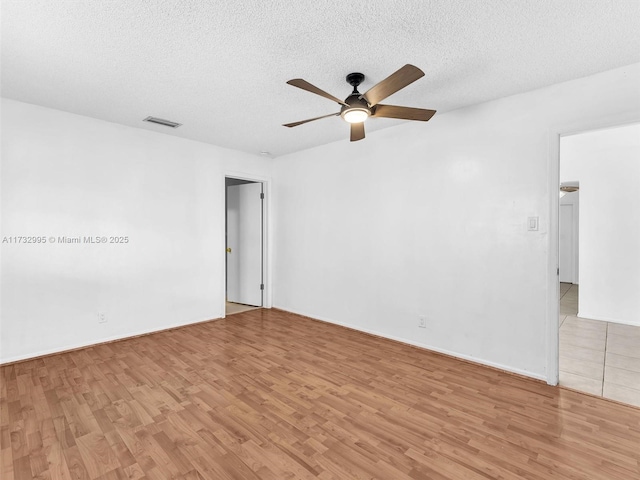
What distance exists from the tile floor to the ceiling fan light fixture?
277cm

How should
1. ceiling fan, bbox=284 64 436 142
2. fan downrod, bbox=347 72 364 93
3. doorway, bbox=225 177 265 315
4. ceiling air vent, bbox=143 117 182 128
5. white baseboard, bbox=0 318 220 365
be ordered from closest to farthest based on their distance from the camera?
ceiling fan, bbox=284 64 436 142
fan downrod, bbox=347 72 364 93
white baseboard, bbox=0 318 220 365
ceiling air vent, bbox=143 117 182 128
doorway, bbox=225 177 265 315

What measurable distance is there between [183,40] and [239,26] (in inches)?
16.9

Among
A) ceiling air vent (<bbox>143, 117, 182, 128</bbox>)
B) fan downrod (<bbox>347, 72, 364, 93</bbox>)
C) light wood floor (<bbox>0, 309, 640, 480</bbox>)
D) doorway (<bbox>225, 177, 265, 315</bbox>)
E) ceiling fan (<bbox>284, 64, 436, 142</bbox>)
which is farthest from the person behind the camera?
doorway (<bbox>225, 177, 265, 315</bbox>)

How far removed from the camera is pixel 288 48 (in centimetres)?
222

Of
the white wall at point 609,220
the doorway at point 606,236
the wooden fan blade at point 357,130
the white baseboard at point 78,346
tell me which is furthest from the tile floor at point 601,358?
the white baseboard at point 78,346

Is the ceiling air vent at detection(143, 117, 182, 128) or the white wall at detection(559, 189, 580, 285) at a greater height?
the ceiling air vent at detection(143, 117, 182, 128)

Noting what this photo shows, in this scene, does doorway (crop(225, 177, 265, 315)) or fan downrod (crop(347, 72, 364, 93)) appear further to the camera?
doorway (crop(225, 177, 265, 315))

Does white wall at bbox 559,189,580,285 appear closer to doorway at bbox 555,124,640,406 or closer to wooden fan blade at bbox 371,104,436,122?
doorway at bbox 555,124,640,406

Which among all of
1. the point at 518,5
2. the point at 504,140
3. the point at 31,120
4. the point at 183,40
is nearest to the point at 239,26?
the point at 183,40

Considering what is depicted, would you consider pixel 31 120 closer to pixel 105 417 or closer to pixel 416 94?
pixel 105 417

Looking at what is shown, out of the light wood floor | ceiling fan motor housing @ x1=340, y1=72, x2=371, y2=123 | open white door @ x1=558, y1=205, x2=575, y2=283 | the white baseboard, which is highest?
ceiling fan motor housing @ x1=340, y1=72, x2=371, y2=123

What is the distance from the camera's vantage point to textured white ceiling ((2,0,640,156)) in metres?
1.84

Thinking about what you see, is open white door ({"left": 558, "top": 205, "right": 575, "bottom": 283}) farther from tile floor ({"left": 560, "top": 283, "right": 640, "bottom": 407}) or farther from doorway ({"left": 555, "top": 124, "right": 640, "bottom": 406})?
tile floor ({"left": 560, "top": 283, "right": 640, "bottom": 407})

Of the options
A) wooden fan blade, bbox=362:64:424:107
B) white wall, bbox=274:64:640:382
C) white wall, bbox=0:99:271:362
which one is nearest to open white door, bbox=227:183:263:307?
white wall, bbox=0:99:271:362
